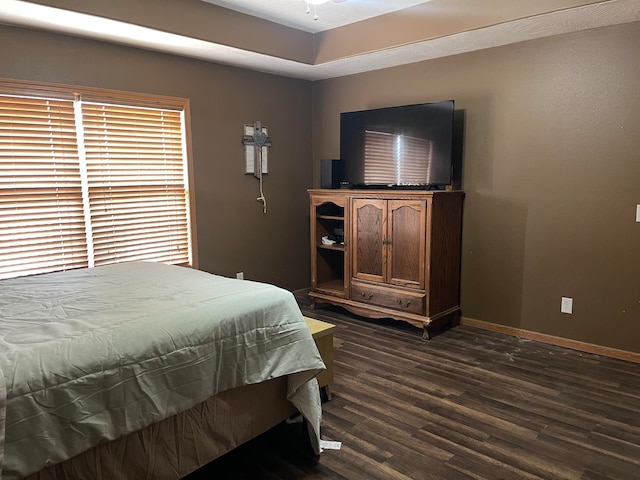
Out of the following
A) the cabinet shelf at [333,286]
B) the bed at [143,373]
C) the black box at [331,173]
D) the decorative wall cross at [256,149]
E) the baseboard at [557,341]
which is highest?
the decorative wall cross at [256,149]

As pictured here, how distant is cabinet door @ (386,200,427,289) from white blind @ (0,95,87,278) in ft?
7.85

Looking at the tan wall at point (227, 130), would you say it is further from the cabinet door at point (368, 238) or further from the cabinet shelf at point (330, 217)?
the cabinet door at point (368, 238)

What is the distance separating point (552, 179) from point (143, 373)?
3144 millimetres

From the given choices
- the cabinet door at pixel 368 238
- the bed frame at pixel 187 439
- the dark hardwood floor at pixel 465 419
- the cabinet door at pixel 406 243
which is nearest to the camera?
the bed frame at pixel 187 439

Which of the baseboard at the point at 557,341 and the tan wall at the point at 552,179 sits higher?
the tan wall at the point at 552,179

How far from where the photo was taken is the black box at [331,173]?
4.39 meters

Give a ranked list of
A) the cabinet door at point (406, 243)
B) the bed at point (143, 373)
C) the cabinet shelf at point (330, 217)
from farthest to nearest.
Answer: the cabinet shelf at point (330, 217), the cabinet door at point (406, 243), the bed at point (143, 373)

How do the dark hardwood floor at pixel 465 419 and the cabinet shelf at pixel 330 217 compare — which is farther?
the cabinet shelf at pixel 330 217

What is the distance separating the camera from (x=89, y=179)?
337 cm

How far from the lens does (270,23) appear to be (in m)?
3.70

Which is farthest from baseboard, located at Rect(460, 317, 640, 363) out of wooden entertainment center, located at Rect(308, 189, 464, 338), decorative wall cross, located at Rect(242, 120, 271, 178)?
decorative wall cross, located at Rect(242, 120, 271, 178)

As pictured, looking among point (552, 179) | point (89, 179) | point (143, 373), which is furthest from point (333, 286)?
point (143, 373)

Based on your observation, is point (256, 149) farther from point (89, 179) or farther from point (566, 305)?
point (566, 305)

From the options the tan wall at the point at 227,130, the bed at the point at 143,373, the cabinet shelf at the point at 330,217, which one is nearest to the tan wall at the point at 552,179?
the cabinet shelf at the point at 330,217
